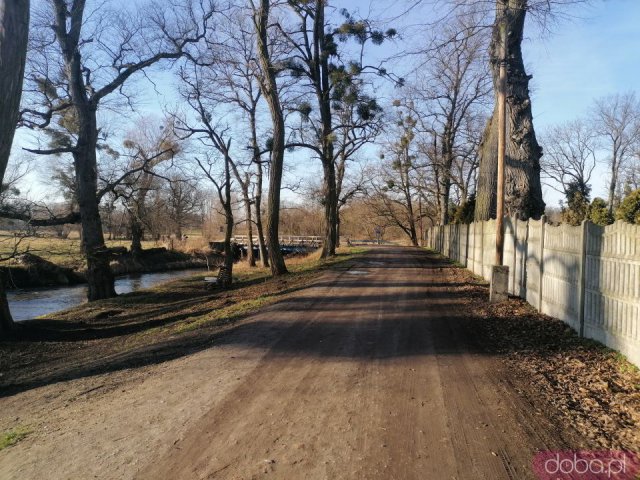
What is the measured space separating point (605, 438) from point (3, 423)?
620cm

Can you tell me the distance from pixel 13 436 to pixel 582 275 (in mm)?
7663

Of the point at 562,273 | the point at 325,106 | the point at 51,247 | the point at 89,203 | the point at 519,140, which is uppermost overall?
the point at 325,106

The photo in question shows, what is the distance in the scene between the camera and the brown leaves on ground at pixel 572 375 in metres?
4.28

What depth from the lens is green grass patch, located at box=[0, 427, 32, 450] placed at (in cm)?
461

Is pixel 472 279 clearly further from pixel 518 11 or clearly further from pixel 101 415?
pixel 101 415

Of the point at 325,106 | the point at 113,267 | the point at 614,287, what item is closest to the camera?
the point at 614,287

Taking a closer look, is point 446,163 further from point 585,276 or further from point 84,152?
point 585,276

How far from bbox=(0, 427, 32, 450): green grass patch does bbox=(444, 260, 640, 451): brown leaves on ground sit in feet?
17.1

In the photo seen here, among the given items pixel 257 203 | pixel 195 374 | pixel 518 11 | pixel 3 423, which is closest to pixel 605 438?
pixel 195 374

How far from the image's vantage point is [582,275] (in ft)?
23.7

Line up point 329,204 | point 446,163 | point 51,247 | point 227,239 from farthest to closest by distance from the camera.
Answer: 1. point 446,163
2. point 329,204
3. point 227,239
4. point 51,247

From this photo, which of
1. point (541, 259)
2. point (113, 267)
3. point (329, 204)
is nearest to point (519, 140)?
point (541, 259)

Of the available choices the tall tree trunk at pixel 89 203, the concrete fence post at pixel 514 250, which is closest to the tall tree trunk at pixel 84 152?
the tall tree trunk at pixel 89 203

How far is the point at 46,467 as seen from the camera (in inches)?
155
